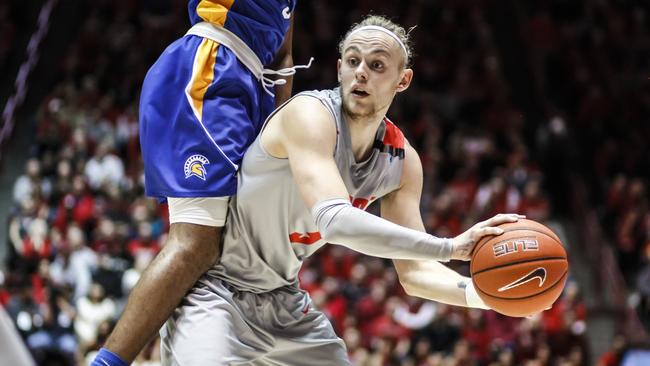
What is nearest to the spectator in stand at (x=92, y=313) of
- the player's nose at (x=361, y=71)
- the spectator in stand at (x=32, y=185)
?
the spectator in stand at (x=32, y=185)

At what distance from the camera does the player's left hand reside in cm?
381

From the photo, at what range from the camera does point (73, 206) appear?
12422 millimetres

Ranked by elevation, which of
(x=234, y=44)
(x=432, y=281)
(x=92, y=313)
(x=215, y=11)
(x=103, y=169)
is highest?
(x=215, y=11)

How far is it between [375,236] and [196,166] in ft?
2.86

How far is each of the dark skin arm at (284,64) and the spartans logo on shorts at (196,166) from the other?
0.69 meters

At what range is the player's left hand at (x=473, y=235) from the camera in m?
3.81

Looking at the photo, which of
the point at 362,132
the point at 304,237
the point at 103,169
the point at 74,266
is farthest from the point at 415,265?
the point at 103,169

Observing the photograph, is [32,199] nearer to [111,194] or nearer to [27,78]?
[111,194]

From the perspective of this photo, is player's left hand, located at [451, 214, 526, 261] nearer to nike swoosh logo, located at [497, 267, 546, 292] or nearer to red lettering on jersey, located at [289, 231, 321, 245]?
nike swoosh logo, located at [497, 267, 546, 292]

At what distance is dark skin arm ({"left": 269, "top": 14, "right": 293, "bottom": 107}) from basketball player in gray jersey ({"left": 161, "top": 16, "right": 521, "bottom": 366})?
560 millimetres

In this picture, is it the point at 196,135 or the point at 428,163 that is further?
the point at 428,163

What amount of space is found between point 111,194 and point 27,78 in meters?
3.20

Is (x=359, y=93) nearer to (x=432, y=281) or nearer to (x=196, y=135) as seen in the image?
(x=196, y=135)

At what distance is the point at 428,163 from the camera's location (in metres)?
14.0
